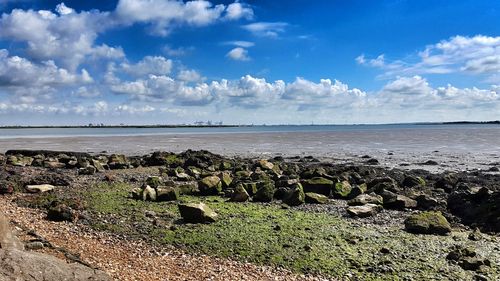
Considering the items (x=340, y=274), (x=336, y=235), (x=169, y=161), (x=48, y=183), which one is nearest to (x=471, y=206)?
(x=336, y=235)

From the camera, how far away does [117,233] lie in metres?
14.1

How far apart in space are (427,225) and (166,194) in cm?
1018

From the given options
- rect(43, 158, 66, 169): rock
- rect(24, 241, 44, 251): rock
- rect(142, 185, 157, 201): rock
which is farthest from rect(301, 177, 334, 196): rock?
rect(43, 158, 66, 169): rock

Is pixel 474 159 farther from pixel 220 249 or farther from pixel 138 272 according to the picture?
pixel 138 272

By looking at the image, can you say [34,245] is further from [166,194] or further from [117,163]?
[117,163]

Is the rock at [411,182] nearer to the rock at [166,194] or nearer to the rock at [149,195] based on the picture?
the rock at [166,194]

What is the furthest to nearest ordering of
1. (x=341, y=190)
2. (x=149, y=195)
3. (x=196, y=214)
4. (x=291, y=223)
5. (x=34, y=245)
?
(x=341, y=190) < (x=149, y=195) < (x=291, y=223) < (x=196, y=214) < (x=34, y=245)

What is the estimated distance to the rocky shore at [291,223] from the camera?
1192cm

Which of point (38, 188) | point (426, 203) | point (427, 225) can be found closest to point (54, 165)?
point (38, 188)

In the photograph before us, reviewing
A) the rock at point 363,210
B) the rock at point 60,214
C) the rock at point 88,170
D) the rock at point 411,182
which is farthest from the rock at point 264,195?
the rock at point 88,170

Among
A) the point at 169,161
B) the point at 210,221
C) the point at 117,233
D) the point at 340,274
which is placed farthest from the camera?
the point at 169,161

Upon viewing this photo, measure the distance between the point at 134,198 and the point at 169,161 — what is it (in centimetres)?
1604

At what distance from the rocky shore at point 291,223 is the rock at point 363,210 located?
4 centimetres

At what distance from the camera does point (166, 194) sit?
63.1 ft
